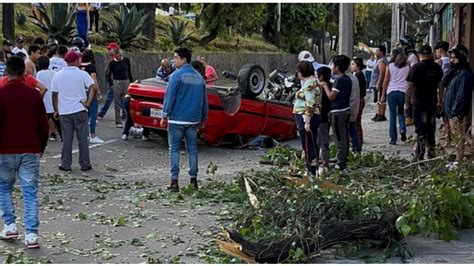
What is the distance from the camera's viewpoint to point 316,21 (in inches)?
1626

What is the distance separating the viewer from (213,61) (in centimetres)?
3011

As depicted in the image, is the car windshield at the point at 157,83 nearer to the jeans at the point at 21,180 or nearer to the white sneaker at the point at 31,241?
the jeans at the point at 21,180

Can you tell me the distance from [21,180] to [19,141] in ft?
1.16

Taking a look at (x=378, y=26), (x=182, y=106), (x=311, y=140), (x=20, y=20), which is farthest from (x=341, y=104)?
(x=378, y=26)

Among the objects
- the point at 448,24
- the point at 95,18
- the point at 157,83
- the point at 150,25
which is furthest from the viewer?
the point at 150,25

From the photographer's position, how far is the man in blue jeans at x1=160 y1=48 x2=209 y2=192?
9.74m

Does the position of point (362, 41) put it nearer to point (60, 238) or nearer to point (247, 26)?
point (247, 26)

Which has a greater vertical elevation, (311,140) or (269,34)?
(269,34)

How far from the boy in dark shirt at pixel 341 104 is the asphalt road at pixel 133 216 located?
147cm

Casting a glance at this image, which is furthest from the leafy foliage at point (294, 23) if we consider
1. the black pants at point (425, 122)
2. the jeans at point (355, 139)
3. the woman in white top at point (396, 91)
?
the black pants at point (425, 122)

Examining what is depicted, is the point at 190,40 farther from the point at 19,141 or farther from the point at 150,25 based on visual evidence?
the point at 19,141

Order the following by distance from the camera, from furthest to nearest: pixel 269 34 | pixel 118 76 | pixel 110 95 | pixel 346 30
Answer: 1. pixel 269 34
2. pixel 110 95
3. pixel 118 76
4. pixel 346 30

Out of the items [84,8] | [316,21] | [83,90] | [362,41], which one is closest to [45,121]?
[83,90]

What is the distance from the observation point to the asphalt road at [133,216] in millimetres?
6758
